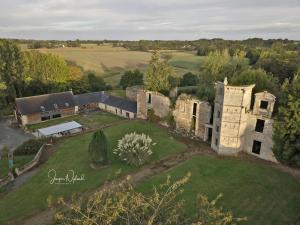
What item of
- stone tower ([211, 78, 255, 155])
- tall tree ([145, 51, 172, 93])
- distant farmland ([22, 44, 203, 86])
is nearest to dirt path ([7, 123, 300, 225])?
stone tower ([211, 78, 255, 155])

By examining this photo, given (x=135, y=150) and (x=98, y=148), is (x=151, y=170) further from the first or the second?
(x=98, y=148)

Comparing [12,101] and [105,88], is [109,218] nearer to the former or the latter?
[12,101]

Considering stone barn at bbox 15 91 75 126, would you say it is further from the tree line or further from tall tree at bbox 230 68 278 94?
tall tree at bbox 230 68 278 94

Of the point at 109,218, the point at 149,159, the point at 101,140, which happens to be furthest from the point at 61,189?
Answer: the point at 109,218

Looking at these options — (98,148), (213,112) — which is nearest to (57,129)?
(98,148)

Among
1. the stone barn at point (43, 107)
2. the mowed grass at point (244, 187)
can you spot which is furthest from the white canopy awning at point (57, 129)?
the mowed grass at point (244, 187)

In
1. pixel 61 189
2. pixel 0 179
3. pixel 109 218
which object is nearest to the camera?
pixel 109 218
